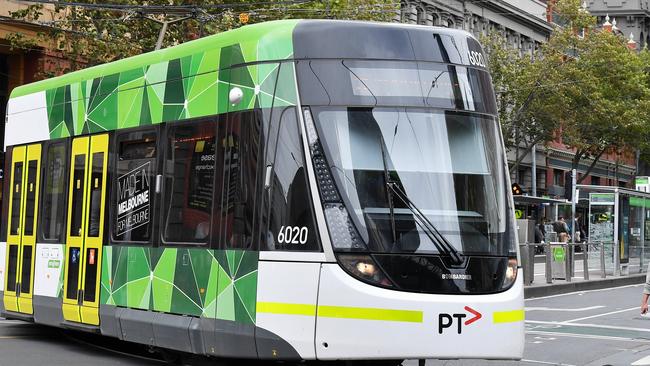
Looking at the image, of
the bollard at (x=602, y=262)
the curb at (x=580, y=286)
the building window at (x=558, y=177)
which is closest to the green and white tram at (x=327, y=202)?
the curb at (x=580, y=286)

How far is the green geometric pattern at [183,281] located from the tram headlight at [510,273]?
7.37 ft

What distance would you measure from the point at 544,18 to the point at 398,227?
59076mm

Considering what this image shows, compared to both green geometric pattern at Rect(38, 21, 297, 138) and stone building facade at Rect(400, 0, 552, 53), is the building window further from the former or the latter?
green geometric pattern at Rect(38, 21, 297, 138)

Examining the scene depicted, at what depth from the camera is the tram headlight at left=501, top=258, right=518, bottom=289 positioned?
32.8 feet

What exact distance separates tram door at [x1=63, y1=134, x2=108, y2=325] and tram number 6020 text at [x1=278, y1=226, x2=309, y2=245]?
3.66 m

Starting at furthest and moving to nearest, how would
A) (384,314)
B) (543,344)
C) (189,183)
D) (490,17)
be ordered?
1. (490,17)
2. (543,344)
3. (189,183)
4. (384,314)

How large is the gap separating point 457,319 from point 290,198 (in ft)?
5.90

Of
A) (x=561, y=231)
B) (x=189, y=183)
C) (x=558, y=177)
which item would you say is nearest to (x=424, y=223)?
(x=189, y=183)

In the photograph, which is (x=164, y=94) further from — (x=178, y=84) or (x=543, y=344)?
(x=543, y=344)

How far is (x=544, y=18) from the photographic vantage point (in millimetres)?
66500

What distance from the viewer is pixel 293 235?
9.82 meters

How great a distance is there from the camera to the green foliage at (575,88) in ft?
158

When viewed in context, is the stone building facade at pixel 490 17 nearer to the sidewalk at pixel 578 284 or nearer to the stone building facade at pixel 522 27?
the stone building facade at pixel 522 27

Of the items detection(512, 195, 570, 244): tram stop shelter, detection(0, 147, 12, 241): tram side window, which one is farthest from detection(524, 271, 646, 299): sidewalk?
detection(0, 147, 12, 241): tram side window
